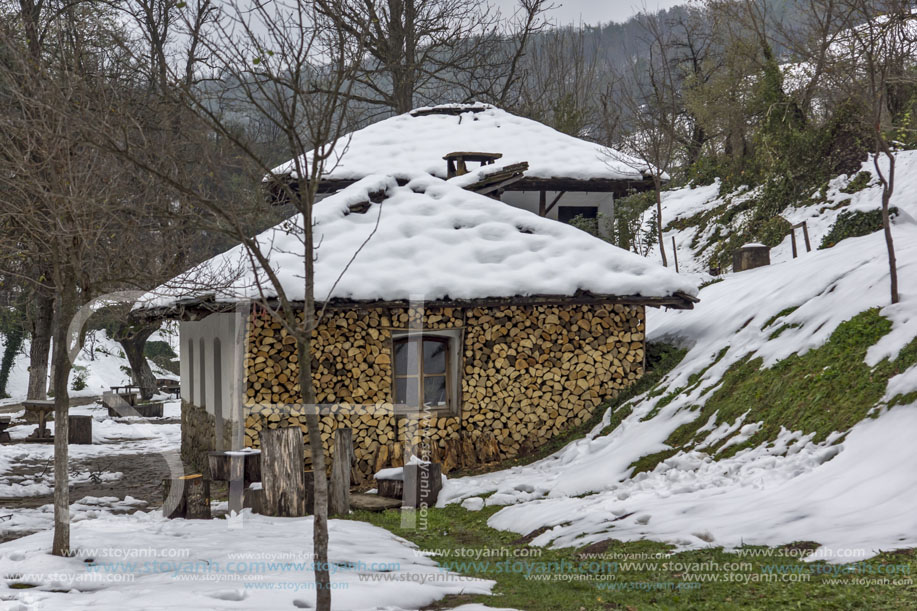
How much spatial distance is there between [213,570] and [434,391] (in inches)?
234

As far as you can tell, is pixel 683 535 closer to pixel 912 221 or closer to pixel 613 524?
pixel 613 524

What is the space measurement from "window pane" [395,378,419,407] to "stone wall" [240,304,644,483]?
0.96ft

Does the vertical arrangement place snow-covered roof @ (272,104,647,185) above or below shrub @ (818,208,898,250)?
above

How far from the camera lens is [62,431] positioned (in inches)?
216

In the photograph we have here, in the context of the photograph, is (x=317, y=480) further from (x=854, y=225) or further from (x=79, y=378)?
(x=79, y=378)

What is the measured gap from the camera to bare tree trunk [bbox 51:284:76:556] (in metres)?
5.27

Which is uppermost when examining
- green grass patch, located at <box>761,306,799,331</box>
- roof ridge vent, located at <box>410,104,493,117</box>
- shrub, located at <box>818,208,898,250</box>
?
roof ridge vent, located at <box>410,104,493,117</box>

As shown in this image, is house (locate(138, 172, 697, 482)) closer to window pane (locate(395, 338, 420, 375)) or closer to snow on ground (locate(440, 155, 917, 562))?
window pane (locate(395, 338, 420, 375))

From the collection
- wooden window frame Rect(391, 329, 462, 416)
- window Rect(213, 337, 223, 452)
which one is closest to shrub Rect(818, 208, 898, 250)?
wooden window frame Rect(391, 329, 462, 416)

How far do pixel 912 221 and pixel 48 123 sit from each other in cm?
1299

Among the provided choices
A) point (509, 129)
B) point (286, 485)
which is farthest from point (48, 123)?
point (509, 129)

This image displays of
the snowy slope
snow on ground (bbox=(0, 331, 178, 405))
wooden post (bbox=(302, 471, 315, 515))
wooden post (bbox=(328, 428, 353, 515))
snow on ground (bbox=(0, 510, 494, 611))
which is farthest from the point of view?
snow on ground (bbox=(0, 331, 178, 405))

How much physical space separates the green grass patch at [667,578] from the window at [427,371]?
14.0ft

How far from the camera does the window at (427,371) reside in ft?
34.9
